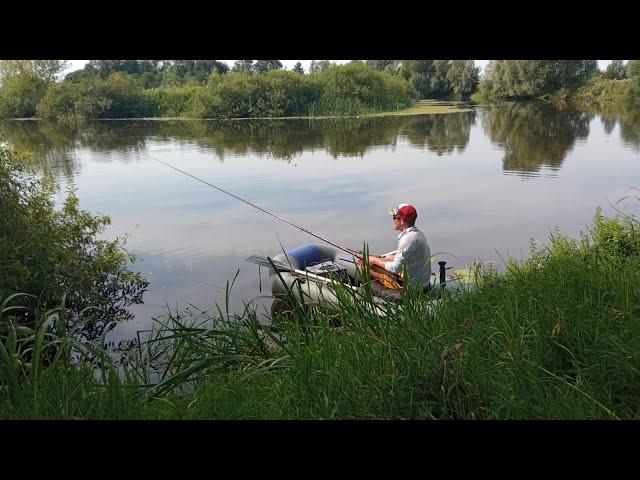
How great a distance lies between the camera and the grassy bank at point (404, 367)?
70.6 inches

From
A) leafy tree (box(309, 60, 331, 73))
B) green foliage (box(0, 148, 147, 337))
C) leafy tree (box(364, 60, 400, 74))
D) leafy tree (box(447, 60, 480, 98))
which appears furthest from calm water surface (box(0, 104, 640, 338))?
leafy tree (box(447, 60, 480, 98))

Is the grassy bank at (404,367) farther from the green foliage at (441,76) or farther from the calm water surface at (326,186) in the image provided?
the green foliage at (441,76)

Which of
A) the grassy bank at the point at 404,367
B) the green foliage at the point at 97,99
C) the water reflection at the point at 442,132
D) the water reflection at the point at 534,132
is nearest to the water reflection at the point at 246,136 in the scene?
the water reflection at the point at 442,132

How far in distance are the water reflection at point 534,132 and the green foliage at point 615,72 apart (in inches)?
412

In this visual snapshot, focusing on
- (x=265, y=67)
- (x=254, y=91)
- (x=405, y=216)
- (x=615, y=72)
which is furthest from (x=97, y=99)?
(x=615, y=72)

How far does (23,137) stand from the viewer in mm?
20500

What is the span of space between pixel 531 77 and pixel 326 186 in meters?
23.2

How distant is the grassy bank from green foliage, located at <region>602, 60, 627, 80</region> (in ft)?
131

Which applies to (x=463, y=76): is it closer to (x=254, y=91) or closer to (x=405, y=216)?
(x=254, y=91)

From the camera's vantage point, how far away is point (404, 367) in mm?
1951

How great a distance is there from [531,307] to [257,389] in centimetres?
128

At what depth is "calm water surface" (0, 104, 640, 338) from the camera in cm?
763
